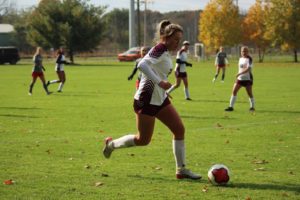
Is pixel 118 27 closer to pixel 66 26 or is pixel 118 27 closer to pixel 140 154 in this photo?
pixel 66 26

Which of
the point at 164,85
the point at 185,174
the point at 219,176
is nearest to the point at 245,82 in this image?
the point at 185,174

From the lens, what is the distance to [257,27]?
76.0 metres

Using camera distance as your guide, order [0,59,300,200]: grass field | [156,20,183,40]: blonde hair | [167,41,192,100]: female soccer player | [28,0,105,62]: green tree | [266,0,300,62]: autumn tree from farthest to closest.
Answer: [28,0,105,62]: green tree → [266,0,300,62]: autumn tree → [167,41,192,100]: female soccer player → [156,20,183,40]: blonde hair → [0,59,300,200]: grass field

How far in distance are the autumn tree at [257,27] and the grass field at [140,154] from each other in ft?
184

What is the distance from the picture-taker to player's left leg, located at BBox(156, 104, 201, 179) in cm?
795

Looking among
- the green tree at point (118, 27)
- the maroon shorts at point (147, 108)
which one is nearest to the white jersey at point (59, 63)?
the maroon shorts at point (147, 108)

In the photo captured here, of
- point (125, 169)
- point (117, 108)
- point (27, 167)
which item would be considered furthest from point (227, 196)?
point (117, 108)

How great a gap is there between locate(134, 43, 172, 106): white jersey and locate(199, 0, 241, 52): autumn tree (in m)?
68.8

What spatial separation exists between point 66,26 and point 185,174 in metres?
64.7

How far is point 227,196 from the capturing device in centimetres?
709

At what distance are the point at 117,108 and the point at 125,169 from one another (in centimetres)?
1011

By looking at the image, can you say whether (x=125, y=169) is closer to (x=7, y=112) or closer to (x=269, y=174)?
(x=269, y=174)

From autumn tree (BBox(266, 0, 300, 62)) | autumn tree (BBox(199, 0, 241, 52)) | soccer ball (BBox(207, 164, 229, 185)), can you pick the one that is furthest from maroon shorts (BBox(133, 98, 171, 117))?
autumn tree (BBox(199, 0, 241, 52))

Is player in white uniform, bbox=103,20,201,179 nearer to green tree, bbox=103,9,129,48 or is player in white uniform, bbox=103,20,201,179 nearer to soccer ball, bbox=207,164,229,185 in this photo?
soccer ball, bbox=207,164,229,185
